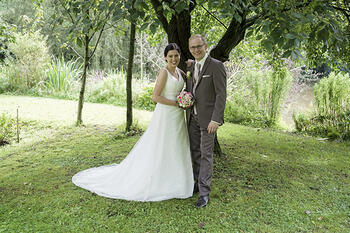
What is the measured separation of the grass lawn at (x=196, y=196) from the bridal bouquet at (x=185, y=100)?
119cm

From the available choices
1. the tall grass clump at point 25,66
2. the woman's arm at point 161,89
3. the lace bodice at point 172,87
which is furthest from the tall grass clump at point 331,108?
the tall grass clump at point 25,66

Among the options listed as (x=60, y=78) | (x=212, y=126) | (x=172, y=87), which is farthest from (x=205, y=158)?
(x=60, y=78)

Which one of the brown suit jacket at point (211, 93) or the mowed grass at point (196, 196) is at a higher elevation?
the brown suit jacket at point (211, 93)

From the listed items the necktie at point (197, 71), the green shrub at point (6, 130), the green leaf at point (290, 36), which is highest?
the green leaf at point (290, 36)

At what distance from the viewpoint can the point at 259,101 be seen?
360 inches

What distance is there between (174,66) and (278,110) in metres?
6.31

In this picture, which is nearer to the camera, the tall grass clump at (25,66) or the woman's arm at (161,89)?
the woman's arm at (161,89)

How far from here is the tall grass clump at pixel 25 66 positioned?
40.1ft

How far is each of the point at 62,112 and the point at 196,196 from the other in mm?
6350

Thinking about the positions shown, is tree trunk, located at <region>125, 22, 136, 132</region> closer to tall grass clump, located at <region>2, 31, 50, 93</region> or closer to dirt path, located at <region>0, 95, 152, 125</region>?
dirt path, located at <region>0, 95, 152, 125</region>

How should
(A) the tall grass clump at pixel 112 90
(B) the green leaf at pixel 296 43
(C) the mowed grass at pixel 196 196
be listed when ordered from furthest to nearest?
Answer: 1. (A) the tall grass clump at pixel 112 90
2. (C) the mowed grass at pixel 196 196
3. (B) the green leaf at pixel 296 43

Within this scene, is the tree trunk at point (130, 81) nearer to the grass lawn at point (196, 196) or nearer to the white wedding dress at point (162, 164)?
the grass lawn at point (196, 196)

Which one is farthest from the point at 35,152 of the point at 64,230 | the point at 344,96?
the point at 344,96

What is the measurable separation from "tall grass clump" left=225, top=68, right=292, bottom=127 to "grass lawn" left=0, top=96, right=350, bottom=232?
276cm
